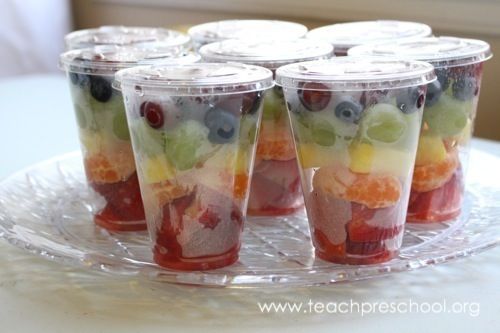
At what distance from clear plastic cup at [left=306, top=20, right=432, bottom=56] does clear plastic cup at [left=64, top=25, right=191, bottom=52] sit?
0.52 ft

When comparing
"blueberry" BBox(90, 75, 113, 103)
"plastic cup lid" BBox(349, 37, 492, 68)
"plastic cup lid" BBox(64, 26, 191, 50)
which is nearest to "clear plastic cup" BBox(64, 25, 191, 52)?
"plastic cup lid" BBox(64, 26, 191, 50)

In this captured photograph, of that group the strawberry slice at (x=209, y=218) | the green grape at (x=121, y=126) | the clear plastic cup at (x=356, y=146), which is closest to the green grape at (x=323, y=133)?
the clear plastic cup at (x=356, y=146)

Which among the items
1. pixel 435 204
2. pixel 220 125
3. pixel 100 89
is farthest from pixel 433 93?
pixel 100 89

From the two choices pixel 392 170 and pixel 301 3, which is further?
pixel 301 3

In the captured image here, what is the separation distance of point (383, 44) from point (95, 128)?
0.32 metres

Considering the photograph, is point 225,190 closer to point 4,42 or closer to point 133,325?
point 133,325

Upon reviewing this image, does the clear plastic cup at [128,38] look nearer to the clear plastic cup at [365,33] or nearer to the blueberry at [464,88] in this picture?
the clear plastic cup at [365,33]

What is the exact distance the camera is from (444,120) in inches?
31.2

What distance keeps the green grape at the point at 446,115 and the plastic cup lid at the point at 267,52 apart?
0.13 m

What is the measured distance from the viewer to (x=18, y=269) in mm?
747

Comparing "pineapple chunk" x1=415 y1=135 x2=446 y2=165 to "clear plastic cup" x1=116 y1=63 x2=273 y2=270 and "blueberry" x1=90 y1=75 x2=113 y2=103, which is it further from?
"blueberry" x1=90 y1=75 x2=113 y2=103

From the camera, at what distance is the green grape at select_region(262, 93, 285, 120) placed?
0.82m

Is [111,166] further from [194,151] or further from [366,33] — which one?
[366,33]

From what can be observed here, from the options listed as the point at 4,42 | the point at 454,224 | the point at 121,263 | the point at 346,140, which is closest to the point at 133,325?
the point at 121,263
